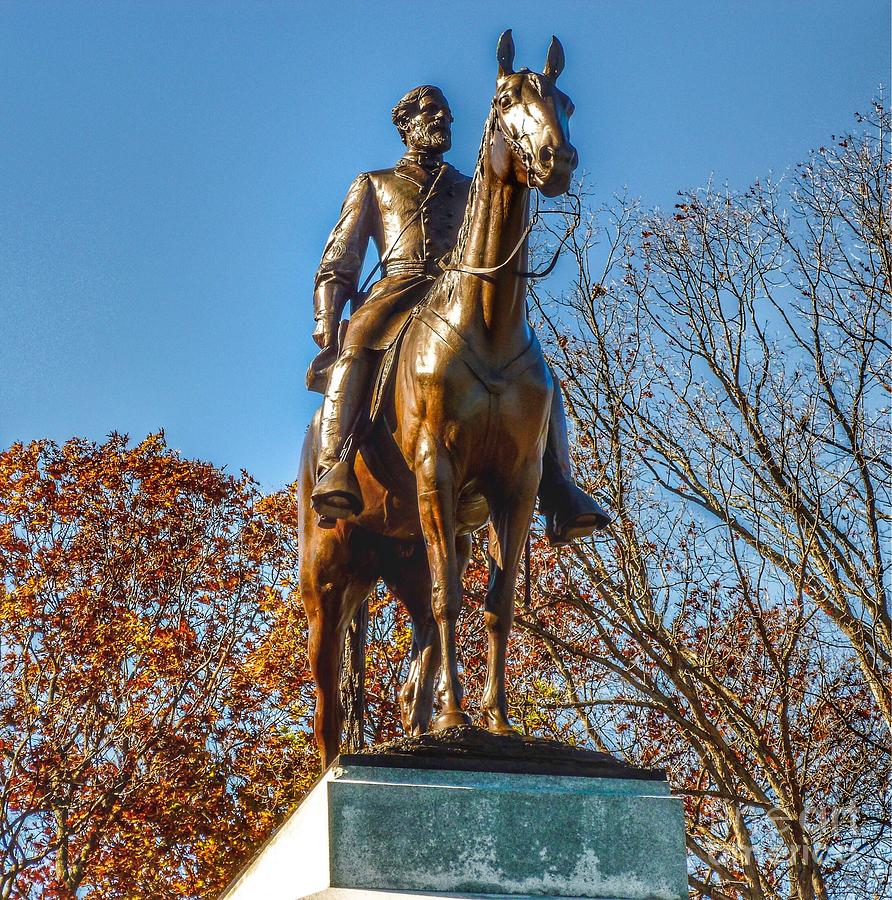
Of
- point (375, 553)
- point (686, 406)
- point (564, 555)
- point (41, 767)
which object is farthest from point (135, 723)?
point (375, 553)

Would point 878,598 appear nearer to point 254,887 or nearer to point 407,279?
point 407,279

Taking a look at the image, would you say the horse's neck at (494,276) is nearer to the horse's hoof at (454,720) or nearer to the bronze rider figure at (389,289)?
the bronze rider figure at (389,289)

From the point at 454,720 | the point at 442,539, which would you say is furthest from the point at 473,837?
the point at 442,539

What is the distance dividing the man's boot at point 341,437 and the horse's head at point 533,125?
1290mm

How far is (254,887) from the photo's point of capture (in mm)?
6305

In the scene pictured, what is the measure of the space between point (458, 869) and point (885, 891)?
1025 centimetres

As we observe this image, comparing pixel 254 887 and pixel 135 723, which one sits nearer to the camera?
pixel 254 887

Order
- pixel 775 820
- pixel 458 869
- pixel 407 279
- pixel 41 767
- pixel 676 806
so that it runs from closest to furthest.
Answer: pixel 458 869 → pixel 676 806 → pixel 407 279 → pixel 775 820 → pixel 41 767

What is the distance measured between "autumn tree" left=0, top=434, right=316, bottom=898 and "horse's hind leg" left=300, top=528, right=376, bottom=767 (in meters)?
10.1

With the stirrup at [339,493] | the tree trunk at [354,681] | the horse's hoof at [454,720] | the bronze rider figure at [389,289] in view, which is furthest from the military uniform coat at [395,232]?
the horse's hoof at [454,720]

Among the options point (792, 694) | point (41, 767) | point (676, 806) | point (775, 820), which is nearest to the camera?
point (676, 806)

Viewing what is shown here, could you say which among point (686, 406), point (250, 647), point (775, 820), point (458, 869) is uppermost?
point (686, 406)

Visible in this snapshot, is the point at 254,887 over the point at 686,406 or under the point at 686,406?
under

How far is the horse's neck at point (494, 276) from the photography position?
21.6ft
